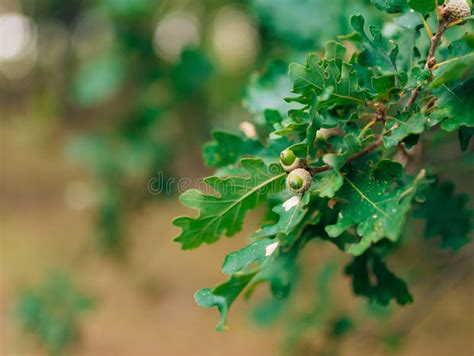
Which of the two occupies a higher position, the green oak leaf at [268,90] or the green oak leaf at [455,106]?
the green oak leaf at [268,90]

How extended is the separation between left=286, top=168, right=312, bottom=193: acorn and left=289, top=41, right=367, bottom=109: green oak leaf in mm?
78

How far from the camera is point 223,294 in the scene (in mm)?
713

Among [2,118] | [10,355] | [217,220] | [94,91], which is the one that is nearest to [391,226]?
[217,220]

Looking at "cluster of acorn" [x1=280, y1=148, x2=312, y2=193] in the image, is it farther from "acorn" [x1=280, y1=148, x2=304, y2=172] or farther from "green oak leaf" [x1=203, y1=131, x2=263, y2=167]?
"green oak leaf" [x1=203, y1=131, x2=263, y2=167]

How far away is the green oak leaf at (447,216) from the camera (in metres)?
0.99

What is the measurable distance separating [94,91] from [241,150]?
5.13 feet

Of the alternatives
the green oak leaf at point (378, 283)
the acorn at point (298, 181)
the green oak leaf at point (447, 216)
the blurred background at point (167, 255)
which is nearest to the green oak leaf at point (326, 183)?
the acorn at point (298, 181)

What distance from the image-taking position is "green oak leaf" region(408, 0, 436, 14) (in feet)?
2.16

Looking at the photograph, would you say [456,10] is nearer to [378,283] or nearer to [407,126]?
[407,126]

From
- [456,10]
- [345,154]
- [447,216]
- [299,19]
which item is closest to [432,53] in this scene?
[456,10]

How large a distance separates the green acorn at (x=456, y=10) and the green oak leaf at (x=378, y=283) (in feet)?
1.30

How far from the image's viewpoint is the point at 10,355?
101 inches

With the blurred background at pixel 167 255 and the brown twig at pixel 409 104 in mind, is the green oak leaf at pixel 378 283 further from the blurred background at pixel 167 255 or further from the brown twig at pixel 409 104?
the blurred background at pixel 167 255

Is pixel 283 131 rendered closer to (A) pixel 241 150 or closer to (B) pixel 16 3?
(A) pixel 241 150
